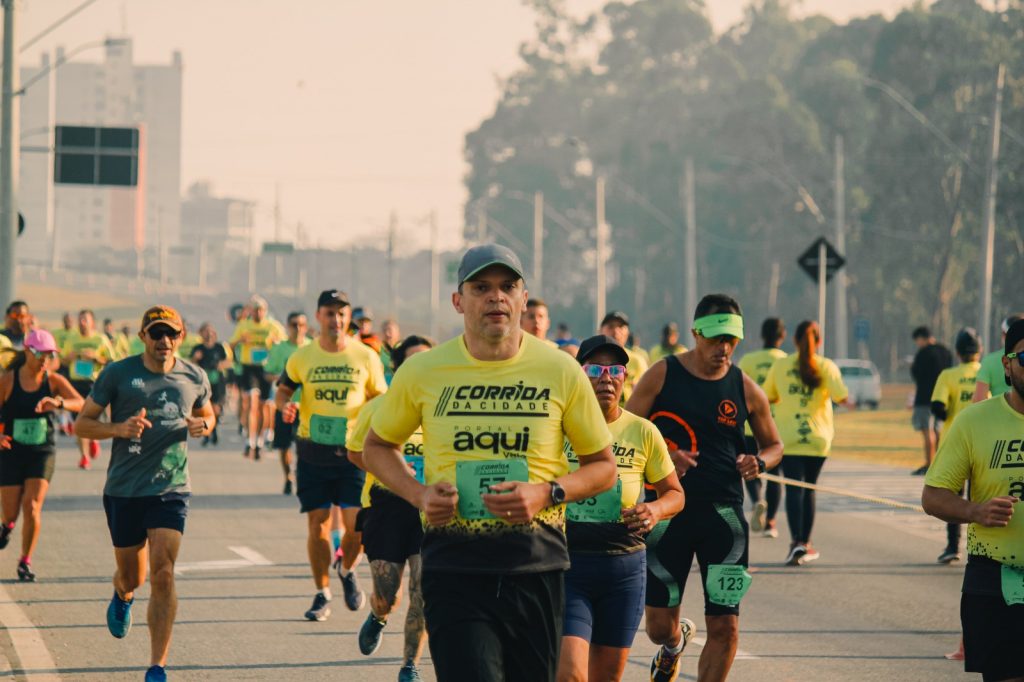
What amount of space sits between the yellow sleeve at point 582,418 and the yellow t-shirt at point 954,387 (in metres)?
9.62

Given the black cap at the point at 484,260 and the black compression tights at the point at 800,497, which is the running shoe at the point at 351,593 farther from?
the black cap at the point at 484,260

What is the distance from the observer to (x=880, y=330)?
72688 millimetres

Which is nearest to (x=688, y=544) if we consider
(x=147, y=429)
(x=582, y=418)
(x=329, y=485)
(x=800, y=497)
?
(x=582, y=418)

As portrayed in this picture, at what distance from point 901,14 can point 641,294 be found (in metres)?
30.1

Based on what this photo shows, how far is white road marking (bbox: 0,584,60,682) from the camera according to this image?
9.16 metres

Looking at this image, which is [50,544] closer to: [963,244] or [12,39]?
[12,39]

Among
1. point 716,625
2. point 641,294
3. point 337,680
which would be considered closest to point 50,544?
point 337,680

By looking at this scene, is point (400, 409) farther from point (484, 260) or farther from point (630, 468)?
point (630, 468)

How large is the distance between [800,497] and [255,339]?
1415 centimetres

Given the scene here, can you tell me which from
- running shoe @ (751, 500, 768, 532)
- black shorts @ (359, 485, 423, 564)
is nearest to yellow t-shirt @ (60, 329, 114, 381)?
running shoe @ (751, 500, 768, 532)

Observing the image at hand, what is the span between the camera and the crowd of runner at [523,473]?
5.32 metres

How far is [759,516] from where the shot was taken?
11.6 meters

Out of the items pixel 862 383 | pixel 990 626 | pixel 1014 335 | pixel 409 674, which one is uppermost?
pixel 1014 335

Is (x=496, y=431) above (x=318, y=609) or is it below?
above
